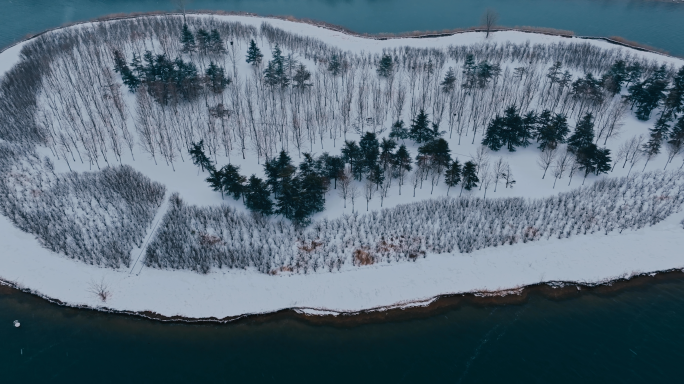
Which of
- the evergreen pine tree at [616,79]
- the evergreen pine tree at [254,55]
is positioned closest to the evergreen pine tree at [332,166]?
the evergreen pine tree at [254,55]

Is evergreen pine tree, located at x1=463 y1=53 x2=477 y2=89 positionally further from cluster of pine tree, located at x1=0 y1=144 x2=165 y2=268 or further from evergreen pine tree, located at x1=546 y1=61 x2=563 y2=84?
cluster of pine tree, located at x1=0 y1=144 x2=165 y2=268

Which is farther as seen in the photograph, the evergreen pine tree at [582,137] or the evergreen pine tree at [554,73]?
the evergreen pine tree at [554,73]

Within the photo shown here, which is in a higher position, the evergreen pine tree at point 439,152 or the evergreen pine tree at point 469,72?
the evergreen pine tree at point 469,72

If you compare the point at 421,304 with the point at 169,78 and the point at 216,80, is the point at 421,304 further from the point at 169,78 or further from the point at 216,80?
the point at 169,78

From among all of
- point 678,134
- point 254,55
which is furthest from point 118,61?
point 678,134

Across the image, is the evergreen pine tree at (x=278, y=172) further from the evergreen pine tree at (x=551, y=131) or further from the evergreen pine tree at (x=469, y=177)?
the evergreen pine tree at (x=551, y=131)

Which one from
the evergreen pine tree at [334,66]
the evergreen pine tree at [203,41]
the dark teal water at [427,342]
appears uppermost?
the evergreen pine tree at [203,41]
